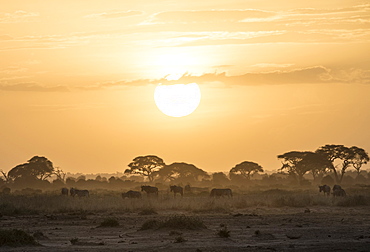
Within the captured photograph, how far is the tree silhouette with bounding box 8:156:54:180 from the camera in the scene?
11212cm

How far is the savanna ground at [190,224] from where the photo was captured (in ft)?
83.0

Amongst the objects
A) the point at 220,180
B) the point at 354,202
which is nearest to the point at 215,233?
the point at 354,202

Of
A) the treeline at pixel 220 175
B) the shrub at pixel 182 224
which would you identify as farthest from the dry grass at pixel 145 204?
the treeline at pixel 220 175

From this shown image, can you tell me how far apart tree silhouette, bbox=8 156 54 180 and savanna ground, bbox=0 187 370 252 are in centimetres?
6372

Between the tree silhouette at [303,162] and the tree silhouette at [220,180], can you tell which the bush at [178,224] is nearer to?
the tree silhouette at [303,162]

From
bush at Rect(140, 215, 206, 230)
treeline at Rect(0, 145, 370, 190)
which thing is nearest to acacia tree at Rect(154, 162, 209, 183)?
treeline at Rect(0, 145, 370, 190)

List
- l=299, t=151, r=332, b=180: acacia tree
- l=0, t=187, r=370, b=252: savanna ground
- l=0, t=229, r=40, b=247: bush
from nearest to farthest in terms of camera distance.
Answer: l=0, t=229, r=40, b=247: bush
l=0, t=187, r=370, b=252: savanna ground
l=299, t=151, r=332, b=180: acacia tree

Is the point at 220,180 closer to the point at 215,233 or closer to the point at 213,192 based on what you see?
the point at 213,192

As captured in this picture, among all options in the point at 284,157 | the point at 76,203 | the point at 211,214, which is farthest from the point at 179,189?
the point at 284,157

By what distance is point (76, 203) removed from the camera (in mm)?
48094

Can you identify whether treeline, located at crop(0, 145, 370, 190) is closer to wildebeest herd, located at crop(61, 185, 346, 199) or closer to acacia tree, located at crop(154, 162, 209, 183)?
acacia tree, located at crop(154, 162, 209, 183)

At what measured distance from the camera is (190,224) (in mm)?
30641

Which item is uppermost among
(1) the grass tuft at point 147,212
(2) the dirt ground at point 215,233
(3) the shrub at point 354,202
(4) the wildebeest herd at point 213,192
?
(4) the wildebeest herd at point 213,192

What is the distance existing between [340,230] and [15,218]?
66.2 ft
